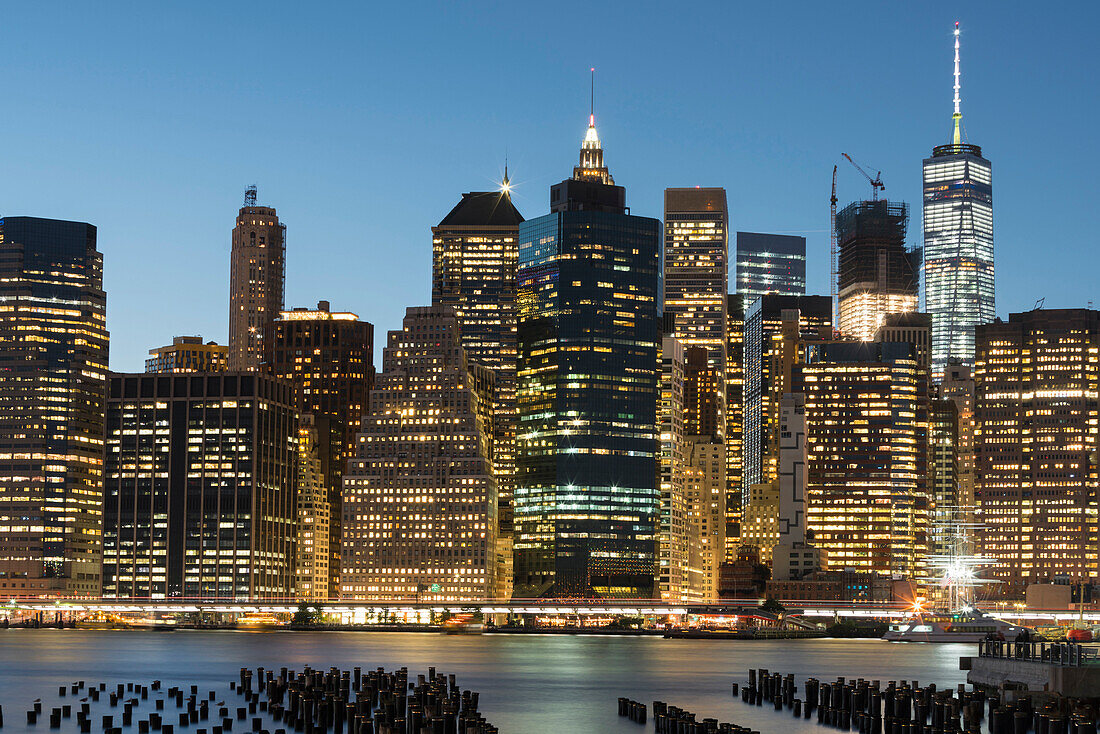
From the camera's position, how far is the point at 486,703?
13938cm

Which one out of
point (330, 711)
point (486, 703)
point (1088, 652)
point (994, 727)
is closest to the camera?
point (994, 727)

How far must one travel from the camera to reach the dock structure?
11106cm

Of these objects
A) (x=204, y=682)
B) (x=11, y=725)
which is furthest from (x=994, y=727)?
(x=204, y=682)

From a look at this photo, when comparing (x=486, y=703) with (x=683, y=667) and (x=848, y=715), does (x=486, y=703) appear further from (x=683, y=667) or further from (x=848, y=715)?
(x=683, y=667)

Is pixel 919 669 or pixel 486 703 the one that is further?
pixel 919 669

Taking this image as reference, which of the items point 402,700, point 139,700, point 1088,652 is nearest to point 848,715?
point 1088,652

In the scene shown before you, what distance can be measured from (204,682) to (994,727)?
261 feet

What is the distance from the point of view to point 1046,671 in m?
113

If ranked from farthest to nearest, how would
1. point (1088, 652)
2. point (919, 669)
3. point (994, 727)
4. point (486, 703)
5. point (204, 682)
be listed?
point (919, 669), point (204, 682), point (486, 703), point (1088, 652), point (994, 727)

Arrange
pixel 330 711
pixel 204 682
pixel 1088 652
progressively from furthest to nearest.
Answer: pixel 204 682, pixel 1088 652, pixel 330 711

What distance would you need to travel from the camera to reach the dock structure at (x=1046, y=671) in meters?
111

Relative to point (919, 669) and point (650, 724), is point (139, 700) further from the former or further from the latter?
point (919, 669)

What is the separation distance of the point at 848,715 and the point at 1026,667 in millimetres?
12441

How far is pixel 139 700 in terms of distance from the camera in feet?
442
